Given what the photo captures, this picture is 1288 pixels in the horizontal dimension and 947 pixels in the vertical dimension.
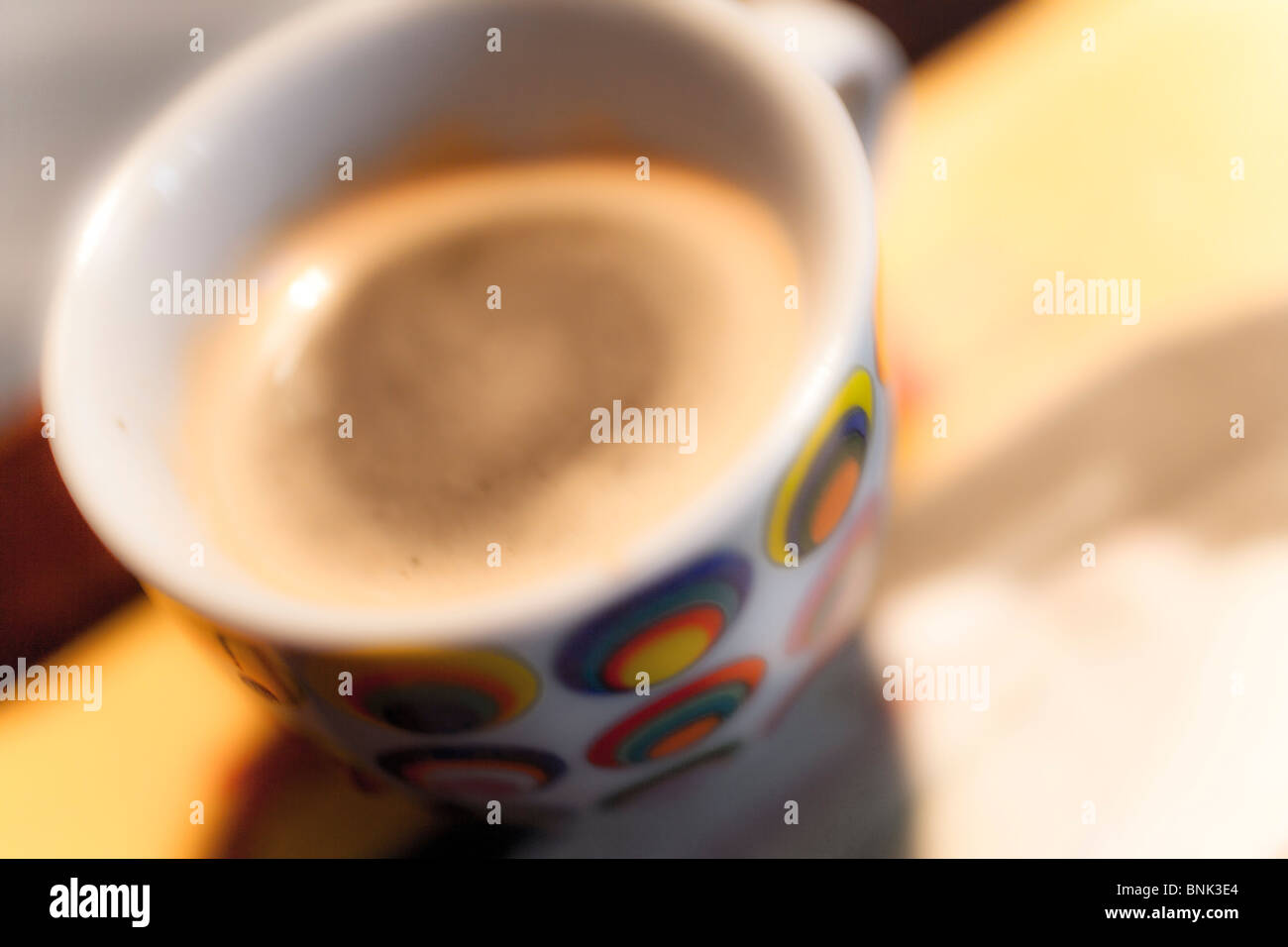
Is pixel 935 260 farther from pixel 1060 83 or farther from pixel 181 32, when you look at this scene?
pixel 181 32

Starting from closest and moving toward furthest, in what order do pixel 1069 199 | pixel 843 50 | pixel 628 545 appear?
1. pixel 628 545
2. pixel 843 50
3. pixel 1069 199

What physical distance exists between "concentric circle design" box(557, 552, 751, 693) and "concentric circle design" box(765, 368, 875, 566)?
1 cm

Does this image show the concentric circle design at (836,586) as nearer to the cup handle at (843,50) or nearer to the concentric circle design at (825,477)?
the concentric circle design at (825,477)

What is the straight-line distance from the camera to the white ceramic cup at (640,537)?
23cm

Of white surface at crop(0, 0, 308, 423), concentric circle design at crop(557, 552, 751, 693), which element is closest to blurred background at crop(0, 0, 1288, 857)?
white surface at crop(0, 0, 308, 423)

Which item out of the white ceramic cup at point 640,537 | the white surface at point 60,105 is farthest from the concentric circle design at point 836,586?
the white surface at point 60,105

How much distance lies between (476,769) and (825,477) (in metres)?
0.12

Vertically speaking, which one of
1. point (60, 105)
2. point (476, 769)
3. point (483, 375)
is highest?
point (60, 105)

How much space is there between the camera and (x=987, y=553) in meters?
0.41

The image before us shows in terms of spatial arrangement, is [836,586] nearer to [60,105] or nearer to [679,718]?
[679,718]

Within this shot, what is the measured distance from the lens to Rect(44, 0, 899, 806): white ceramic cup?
23cm

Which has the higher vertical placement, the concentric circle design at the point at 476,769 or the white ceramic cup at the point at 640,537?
the white ceramic cup at the point at 640,537

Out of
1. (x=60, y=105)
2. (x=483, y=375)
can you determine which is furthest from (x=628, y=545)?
(x=60, y=105)
